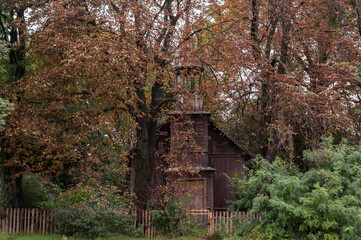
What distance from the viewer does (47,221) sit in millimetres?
16891

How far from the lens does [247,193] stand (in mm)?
17828

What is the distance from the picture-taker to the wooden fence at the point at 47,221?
1642 centimetres

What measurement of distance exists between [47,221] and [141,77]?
7.57 meters

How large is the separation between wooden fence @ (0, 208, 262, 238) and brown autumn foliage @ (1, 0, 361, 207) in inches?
44.5

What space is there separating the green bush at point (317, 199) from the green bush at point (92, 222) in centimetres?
550

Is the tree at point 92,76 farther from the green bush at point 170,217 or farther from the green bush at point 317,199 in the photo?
the green bush at point 317,199

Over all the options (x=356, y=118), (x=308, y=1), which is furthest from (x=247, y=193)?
(x=308, y=1)

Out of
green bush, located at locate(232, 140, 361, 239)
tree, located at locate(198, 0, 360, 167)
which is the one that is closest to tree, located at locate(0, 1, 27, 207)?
tree, located at locate(198, 0, 360, 167)

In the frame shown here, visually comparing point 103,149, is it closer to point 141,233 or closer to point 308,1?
Answer: point 141,233

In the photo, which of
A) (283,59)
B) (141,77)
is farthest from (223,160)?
(141,77)

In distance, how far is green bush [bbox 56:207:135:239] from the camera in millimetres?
15508

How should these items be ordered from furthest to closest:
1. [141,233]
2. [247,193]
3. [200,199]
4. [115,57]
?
[200,199], [247,193], [141,233], [115,57]

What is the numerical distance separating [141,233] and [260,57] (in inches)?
389

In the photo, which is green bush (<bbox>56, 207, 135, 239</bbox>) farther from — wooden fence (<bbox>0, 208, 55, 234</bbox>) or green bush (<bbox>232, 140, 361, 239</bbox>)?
green bush (<bbox>232, 140, 361, 239</bbox>)
